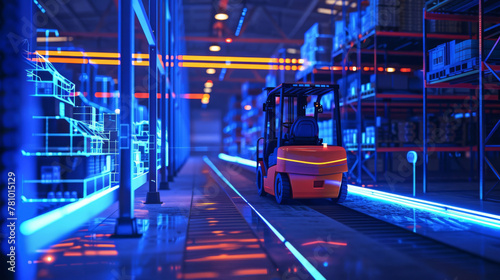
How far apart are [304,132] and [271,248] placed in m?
3.66

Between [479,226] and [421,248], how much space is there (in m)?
1.74

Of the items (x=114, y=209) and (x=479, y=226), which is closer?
(x=479, y=226)

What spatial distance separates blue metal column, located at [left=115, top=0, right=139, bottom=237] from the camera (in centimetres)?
492

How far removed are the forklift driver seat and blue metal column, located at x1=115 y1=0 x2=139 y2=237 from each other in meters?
3.38

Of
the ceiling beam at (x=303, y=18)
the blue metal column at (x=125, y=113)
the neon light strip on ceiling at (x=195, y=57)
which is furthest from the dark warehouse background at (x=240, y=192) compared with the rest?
the ceiling beam at (x=303, y=18)

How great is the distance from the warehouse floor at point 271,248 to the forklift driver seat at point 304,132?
1445 millimetres

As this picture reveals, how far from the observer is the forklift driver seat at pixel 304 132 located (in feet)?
24.7

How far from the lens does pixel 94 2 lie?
72.6 ft

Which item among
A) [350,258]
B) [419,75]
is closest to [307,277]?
[350,258]

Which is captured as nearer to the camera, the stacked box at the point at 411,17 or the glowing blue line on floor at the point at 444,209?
the glowing blue line on floor at the point at 444,209

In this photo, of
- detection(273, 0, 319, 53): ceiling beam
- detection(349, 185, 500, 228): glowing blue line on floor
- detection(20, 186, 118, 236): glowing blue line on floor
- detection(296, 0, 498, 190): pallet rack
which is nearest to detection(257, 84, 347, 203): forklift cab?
detection(349, 185, 500, 228): glowing blue line on floor

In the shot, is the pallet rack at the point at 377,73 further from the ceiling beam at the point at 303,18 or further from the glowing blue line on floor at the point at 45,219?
the ceiling beam at the point at 303,18

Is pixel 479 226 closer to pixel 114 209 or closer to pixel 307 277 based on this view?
pixel 307 277

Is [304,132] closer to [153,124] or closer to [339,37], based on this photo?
[153,124]
